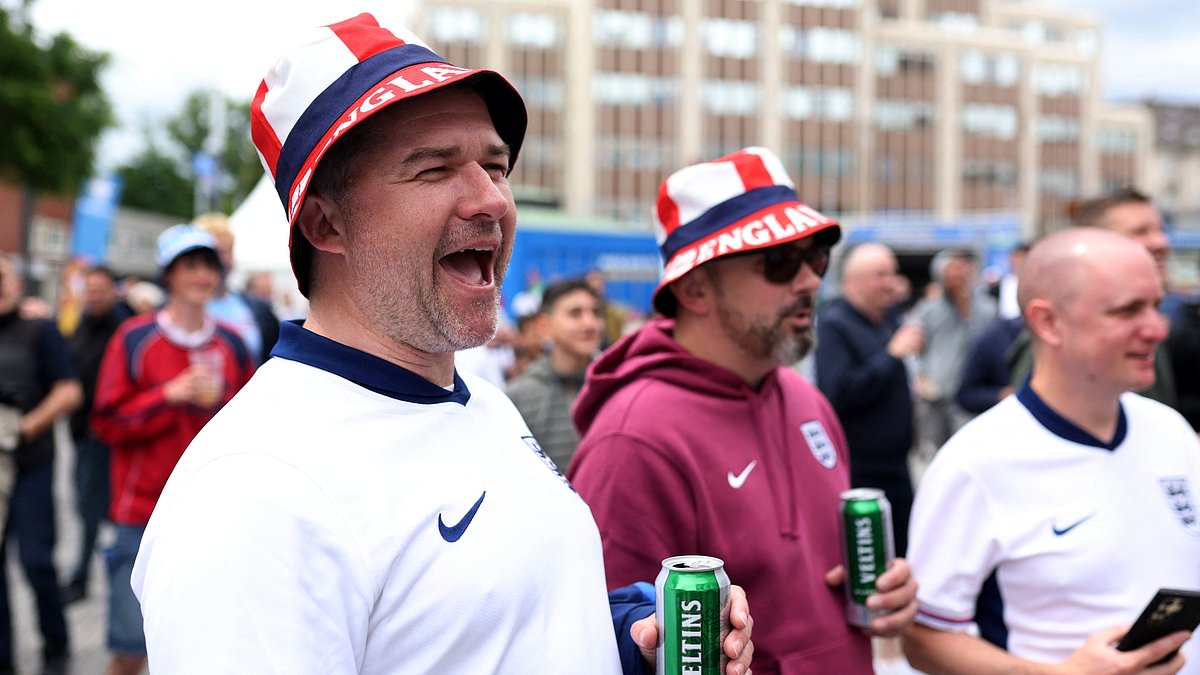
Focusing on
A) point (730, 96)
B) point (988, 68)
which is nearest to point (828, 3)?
point (730, 96)

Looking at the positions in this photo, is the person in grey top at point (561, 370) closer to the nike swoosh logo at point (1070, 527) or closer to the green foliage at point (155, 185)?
the nike swoosh logo at point (1070, 527)

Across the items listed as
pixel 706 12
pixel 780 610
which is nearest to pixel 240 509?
pixel 780 610

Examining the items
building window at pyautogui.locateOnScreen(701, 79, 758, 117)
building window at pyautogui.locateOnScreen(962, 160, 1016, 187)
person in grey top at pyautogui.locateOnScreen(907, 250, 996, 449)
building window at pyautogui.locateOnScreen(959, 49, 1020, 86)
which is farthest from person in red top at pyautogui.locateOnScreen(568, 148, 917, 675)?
building window at pyautogui.locateOnScreen(959, 49, 1020, 86)

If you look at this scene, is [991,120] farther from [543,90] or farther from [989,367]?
[989,367]

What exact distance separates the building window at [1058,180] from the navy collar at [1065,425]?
190ft

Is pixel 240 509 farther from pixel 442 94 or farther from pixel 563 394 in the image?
pixel 563 394

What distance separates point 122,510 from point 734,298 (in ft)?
10.3

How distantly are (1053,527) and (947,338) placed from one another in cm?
672

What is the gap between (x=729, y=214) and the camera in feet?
9.18

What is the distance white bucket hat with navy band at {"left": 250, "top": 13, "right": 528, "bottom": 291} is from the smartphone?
1689 millimetres

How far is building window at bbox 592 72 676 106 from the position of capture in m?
48.9

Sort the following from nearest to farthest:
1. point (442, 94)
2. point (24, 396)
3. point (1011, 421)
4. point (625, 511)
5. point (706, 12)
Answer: point (442, 94), point (625, 511), point (1011, 421), point (24, 396), point (706, 12)

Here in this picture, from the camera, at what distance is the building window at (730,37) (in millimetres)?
50281

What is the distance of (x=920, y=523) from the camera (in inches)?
107
